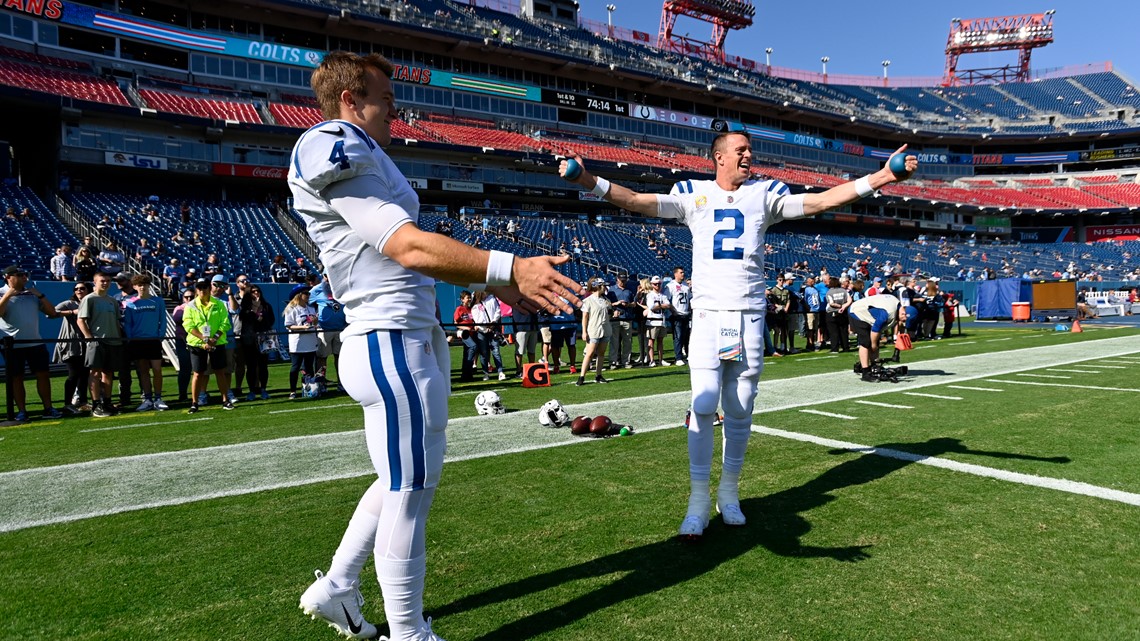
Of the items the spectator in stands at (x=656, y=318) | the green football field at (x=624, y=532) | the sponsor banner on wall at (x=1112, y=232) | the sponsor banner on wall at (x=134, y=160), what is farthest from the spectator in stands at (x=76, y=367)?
the sponsor banner on wall at (x=1112, y=232)

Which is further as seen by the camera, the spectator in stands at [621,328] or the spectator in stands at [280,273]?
the spectator in stands at [280,273]

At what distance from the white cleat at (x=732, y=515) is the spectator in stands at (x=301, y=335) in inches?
→ 326

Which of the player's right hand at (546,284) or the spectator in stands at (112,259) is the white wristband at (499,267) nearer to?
the player's right hand at (546,284)

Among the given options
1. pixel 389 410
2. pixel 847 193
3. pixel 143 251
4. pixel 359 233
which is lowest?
pixel 389 410

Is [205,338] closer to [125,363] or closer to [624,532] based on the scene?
[125,363]

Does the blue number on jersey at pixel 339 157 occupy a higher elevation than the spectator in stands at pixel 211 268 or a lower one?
lower

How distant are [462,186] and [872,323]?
3351 centimetres

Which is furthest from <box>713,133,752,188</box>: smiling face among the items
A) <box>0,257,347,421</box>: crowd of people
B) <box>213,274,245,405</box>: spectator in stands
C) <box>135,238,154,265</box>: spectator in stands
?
<box>135,238,154,265</box>: spectator in stands

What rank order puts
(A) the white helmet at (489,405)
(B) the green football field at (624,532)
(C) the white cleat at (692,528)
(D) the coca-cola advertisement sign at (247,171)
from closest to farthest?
1. (B) the green football field at (624,532)
2. (C) the white cleat at (692,528)
3. (A) the white helmet at (489,405)
4. (D) the coca-cola advertisement sign at (247,171)

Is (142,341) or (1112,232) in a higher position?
(1112,232)

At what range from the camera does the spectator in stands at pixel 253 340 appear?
1045 centimetres

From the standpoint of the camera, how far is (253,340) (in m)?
10.5

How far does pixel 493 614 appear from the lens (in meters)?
2.76

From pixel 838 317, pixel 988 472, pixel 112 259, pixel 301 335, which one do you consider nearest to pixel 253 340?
pixel 301 335
